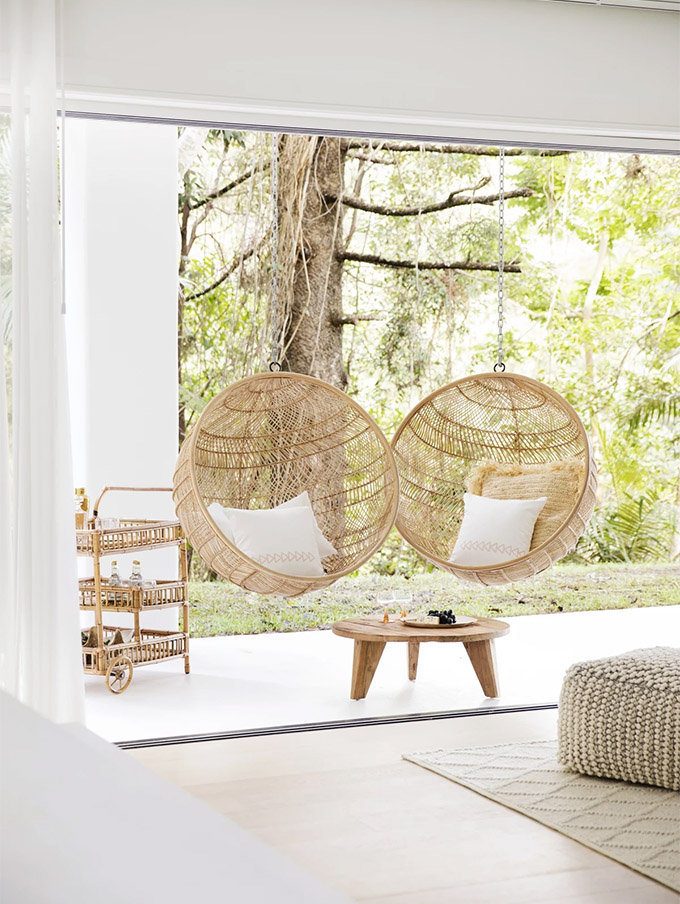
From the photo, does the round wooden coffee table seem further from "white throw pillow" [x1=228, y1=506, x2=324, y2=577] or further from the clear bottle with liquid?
the clear bottle with liquid

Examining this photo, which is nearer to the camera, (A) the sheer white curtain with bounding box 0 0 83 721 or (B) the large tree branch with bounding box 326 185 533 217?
(A) the sheer white curtain with bounding box 0 0 83 721

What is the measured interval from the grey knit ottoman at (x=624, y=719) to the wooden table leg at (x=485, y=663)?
3.62 feet

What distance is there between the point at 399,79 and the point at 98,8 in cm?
109

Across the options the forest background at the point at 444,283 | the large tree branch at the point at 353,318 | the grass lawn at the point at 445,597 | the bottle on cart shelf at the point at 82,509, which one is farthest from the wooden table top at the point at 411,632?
the large tree branch at the point at 353,318

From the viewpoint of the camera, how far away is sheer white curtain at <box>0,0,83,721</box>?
3535 millimetres

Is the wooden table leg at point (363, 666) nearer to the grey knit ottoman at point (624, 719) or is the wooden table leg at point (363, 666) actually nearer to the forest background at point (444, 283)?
the grey knit ottoman at point (624, 719)

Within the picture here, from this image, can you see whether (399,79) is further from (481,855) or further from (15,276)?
(481,855)

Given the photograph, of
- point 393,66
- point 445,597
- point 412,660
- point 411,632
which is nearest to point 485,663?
point 411,632

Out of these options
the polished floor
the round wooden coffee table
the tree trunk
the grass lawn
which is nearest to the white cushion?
the round wooden coffee table

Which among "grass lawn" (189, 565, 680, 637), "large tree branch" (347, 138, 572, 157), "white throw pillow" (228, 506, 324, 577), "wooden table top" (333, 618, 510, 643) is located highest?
"large tree branch" (347, 138, 572, 157)

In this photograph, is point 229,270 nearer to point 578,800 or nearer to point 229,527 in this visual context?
point 229,527

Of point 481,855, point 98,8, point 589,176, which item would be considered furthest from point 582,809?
point 589,176

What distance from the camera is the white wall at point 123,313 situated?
5.18 m

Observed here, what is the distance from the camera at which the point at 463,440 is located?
197 inches
